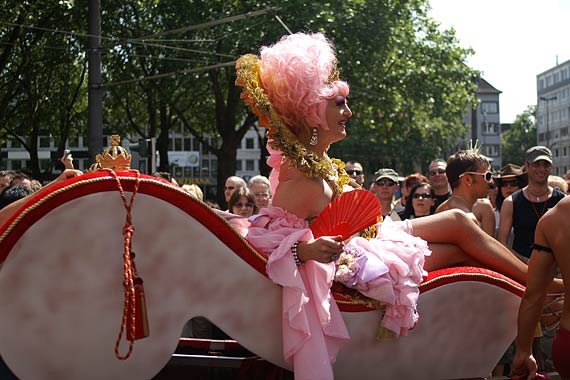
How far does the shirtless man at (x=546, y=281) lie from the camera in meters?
3.30

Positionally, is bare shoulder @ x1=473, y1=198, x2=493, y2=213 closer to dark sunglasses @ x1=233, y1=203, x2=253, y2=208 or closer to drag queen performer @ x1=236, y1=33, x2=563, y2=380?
dark sunglasses @ x1=233, y1=203, x2=253, y2=208

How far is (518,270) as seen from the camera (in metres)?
4.09

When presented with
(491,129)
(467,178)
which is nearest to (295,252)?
(467,178)

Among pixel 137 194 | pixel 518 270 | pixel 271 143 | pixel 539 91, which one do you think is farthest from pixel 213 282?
pixel 539 91

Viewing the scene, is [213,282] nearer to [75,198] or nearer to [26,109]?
[75,198]

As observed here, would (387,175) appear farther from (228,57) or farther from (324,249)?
(228,57)

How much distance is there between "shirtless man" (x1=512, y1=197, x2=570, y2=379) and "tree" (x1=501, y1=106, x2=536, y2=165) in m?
105

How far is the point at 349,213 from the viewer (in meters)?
3.38

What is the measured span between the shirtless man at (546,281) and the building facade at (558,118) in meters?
103

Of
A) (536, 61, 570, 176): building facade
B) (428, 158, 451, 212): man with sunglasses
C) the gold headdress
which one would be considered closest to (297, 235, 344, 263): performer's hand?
the gold headdress

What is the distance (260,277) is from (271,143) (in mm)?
670

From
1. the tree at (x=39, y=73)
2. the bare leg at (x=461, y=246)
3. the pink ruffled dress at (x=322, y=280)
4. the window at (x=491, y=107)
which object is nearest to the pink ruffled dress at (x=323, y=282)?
the pink ruffled dress at (x=322, y=280)

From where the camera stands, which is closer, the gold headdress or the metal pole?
the gold headdress

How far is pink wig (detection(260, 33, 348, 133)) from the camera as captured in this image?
3561mm
